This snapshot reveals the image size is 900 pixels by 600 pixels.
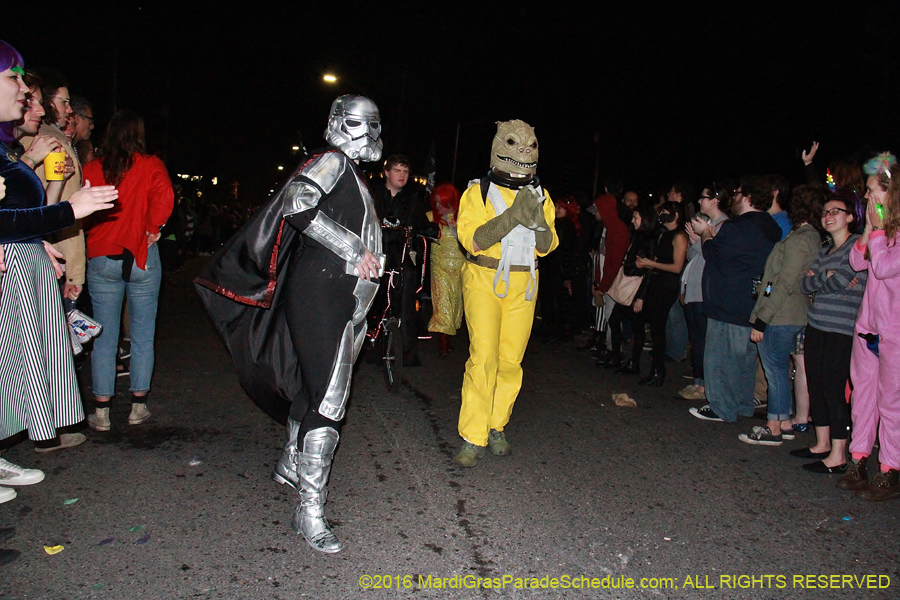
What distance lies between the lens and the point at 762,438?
5.30 meters

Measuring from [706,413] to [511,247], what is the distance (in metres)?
2.66

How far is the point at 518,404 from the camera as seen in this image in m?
6.20

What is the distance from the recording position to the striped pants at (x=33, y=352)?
3439 millimetres

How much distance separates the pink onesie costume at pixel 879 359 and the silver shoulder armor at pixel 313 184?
3201mm

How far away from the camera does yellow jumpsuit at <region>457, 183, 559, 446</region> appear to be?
4559mm

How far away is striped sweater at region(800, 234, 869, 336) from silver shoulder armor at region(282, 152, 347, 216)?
11.2ft

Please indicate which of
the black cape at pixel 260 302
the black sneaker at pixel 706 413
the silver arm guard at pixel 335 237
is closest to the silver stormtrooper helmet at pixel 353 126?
the black cape at pixel 260 302

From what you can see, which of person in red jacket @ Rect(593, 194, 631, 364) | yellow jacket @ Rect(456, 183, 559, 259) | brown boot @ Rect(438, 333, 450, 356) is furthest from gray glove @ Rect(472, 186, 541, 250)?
person in red jacket @ Rect(593, 194, 631, 364)

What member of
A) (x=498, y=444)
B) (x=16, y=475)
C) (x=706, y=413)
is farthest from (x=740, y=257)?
(x=16, y=475)

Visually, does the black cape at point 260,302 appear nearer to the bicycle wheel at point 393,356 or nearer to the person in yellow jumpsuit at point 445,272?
the bicycle wheel at point 393,356

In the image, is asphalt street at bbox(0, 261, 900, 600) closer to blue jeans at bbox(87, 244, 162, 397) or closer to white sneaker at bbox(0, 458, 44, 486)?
white sneaker at bbox(0, 458, 44, 486)

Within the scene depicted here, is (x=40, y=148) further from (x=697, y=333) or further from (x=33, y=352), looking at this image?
(x=697, y=333)

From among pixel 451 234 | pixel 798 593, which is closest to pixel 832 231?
pixel 798 593

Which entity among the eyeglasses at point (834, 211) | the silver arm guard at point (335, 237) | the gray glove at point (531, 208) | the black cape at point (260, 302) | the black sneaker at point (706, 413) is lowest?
the black sneaker at point (706, 413)
